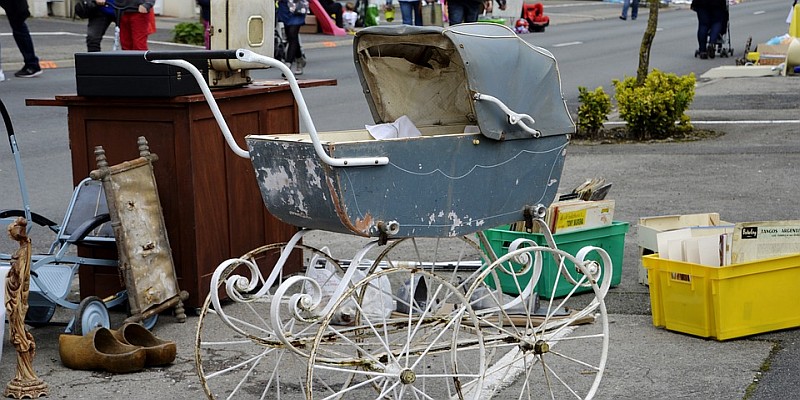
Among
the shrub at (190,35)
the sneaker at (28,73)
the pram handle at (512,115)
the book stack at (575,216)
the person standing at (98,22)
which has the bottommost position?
the book stack at (575,216)

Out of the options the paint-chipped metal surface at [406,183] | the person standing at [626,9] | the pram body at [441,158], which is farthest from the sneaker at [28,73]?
the person standing at [626,9]

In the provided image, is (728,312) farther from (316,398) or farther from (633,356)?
(316,398)

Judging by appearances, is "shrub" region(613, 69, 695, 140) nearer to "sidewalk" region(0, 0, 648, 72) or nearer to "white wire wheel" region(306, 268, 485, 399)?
"white wire wheel" region(306, 268, 485, 399)

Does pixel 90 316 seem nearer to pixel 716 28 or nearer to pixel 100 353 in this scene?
pixel 100 353

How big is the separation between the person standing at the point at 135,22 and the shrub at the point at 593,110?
5.95 metres

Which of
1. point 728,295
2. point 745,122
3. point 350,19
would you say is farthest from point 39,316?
point 350,19

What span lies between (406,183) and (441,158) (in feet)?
0.59

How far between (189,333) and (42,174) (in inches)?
202

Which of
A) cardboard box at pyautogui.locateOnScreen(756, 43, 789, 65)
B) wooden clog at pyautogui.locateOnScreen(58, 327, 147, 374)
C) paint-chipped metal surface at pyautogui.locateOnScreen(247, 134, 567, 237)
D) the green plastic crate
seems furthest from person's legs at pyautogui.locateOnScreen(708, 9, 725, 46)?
wooden clog at pyautogui.locateOnScreen(58, 327, 147, 374)

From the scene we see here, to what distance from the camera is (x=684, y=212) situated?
29.1 feet

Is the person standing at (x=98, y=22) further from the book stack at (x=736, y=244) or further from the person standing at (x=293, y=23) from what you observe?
the book stack at (x=736, y=244)

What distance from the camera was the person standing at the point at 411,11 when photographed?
25.4 metres

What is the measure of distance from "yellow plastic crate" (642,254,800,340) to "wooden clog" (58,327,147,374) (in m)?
2.60

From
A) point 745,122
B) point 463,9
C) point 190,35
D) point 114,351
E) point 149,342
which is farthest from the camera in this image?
point 190,35
